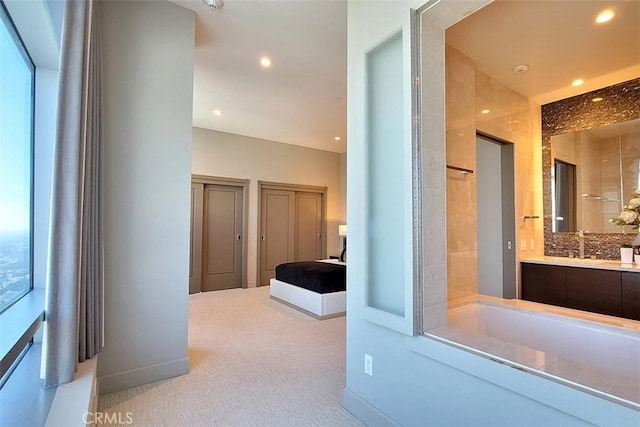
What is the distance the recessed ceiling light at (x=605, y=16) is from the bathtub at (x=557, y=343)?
2.05 metres

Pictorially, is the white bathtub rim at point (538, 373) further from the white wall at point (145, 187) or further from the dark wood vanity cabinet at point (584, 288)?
the dark wood vanity cabinet at point (584, 288)

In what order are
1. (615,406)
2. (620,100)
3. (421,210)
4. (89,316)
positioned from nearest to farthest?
(615,406), (421,210), (89,316), (620,100)

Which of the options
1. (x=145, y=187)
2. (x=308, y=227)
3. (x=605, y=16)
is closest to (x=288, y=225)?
(x=308, y=227)

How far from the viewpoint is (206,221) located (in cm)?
578

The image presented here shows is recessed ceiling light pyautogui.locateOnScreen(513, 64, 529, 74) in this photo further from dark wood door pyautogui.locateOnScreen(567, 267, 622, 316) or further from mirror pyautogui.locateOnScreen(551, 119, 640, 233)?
dark wood door pyautogui.locateOnScreen(567, 267, 622, 316)

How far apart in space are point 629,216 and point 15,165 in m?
4.45

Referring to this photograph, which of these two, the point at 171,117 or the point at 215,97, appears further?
the point at 215,97

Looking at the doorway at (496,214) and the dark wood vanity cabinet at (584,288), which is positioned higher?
the doorway at (496,214)

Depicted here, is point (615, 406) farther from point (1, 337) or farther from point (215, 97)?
point (215, 97)

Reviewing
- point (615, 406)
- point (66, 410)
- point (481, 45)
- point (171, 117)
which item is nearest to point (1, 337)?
point (66, 410)

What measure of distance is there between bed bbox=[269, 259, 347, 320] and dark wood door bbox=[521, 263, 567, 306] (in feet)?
6.94

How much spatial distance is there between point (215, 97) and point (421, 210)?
12.0ft

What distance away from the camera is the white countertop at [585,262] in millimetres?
2573

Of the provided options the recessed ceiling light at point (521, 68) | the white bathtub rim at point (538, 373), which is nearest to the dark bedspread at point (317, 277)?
the white bathtub rim at point (538, 373)
